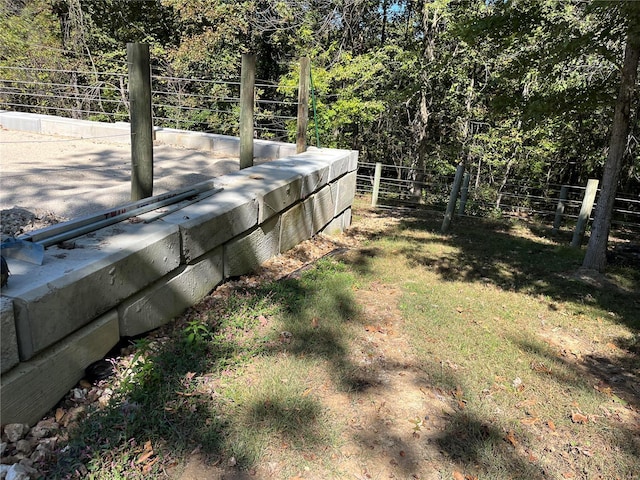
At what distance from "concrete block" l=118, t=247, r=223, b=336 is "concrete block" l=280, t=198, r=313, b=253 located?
124 cm

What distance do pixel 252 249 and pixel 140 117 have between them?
1403mm

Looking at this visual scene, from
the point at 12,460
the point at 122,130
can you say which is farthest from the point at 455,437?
the point at 122,130

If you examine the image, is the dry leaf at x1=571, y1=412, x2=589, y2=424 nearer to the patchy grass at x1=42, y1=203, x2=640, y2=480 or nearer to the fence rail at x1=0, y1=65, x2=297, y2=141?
the patchy grass at x1=42, y1=203, x2=640, y2=480

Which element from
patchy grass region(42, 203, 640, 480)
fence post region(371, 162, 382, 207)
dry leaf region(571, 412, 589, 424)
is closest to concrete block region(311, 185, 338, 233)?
patchy grass region(42, 203, 640, 480)

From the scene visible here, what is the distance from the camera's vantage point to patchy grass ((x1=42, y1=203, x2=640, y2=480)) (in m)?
2.14

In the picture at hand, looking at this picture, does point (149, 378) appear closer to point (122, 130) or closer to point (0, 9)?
point (122, 130)

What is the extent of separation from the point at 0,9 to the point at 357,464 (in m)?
17.3

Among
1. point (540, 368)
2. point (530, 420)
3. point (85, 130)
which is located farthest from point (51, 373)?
point (85, 130)

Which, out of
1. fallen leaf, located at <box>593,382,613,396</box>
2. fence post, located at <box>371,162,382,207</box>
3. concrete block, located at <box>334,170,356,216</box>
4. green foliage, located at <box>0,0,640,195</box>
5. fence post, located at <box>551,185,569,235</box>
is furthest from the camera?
green foliage, located at <box>0,0,640,195</box>

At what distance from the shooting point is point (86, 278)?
7.20 feet

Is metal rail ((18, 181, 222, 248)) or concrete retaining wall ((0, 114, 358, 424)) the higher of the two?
metal rail ((18, 181, 222, 248))

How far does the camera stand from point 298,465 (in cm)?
212

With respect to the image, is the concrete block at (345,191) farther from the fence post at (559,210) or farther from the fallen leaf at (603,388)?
the fence post at (559,210)

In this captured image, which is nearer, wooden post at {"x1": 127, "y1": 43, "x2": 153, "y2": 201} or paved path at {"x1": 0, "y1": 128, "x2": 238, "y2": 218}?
wooden post at {"x1": 127, "y1": 43, "x2": 153, "y2": 201}
